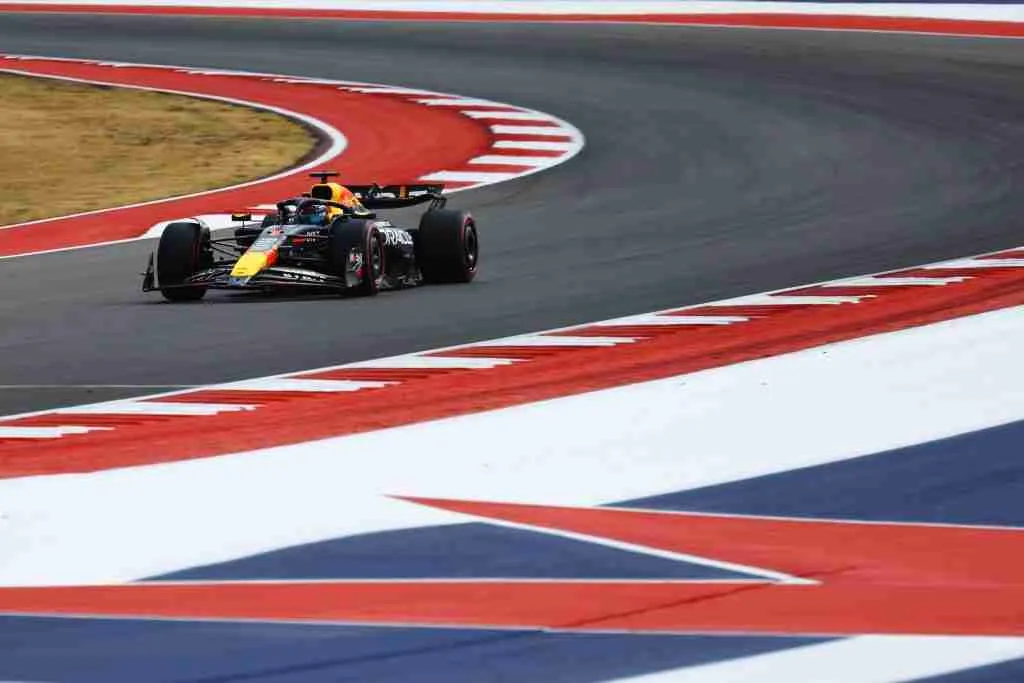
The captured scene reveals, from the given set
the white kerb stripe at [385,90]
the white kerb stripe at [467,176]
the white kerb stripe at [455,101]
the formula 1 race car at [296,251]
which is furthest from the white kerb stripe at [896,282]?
the white kerb stripe at [385,90]

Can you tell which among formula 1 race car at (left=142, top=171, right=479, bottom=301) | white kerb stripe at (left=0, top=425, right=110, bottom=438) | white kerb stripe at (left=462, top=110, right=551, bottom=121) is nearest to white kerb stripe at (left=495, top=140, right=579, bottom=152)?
white kerb stripe at (left=462, top=110, right=551, bottom=121)

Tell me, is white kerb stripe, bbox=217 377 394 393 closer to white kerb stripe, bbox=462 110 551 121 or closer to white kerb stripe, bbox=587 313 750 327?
white kerb stripe, bbox=587 313 750 327

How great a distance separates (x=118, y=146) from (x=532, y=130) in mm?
4840

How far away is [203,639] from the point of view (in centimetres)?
714

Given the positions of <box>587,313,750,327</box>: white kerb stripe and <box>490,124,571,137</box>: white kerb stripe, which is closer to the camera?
<box>587,313,750,327</box>: white kerb stripe

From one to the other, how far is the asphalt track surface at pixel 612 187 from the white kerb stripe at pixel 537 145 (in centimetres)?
35

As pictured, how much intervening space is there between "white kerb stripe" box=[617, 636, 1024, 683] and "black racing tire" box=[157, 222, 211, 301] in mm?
9463

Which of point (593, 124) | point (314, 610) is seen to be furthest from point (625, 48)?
point (314, 610)

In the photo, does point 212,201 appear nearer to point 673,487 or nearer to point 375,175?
point 375,175

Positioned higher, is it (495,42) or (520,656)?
(520,656)

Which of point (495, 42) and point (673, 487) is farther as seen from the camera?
point (495, 42)

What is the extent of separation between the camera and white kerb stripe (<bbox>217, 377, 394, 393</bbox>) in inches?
489

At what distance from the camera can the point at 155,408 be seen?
39.2ft

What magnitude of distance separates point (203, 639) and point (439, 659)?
2.65 ft
